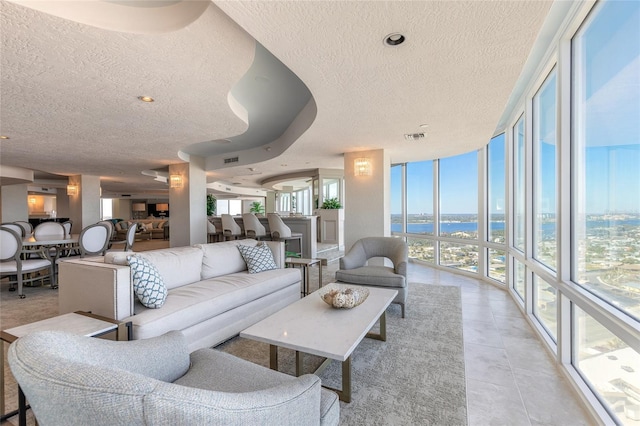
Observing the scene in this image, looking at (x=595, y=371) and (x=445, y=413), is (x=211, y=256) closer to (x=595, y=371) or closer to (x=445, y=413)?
(x=445, y=413)

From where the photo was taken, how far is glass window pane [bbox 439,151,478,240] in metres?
5.49

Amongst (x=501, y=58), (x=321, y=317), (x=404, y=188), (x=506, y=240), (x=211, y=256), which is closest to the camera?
(x=501, y=58)

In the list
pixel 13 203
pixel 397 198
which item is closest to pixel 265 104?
pixel 397 198

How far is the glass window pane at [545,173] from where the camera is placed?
2768 millimetres

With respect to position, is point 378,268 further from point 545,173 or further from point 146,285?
point 146,285

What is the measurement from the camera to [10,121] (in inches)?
132

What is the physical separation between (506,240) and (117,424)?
5233 mm

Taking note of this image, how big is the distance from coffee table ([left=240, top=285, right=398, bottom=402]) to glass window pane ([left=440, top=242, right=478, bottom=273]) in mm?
3843

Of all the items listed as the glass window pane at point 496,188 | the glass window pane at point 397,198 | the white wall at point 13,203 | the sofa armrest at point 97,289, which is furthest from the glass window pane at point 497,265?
the white wall at point 13,203

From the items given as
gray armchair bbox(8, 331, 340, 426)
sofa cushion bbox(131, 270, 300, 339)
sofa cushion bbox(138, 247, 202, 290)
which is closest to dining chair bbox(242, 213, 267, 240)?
sofa cushion bbox(131, 270, 300, 339)

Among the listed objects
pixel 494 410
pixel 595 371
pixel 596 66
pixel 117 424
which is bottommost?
pixel 494 410

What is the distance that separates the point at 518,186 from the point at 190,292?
177 inches

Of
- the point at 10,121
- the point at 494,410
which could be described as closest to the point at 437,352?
the point at 494,410

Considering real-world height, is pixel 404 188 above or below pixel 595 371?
above
